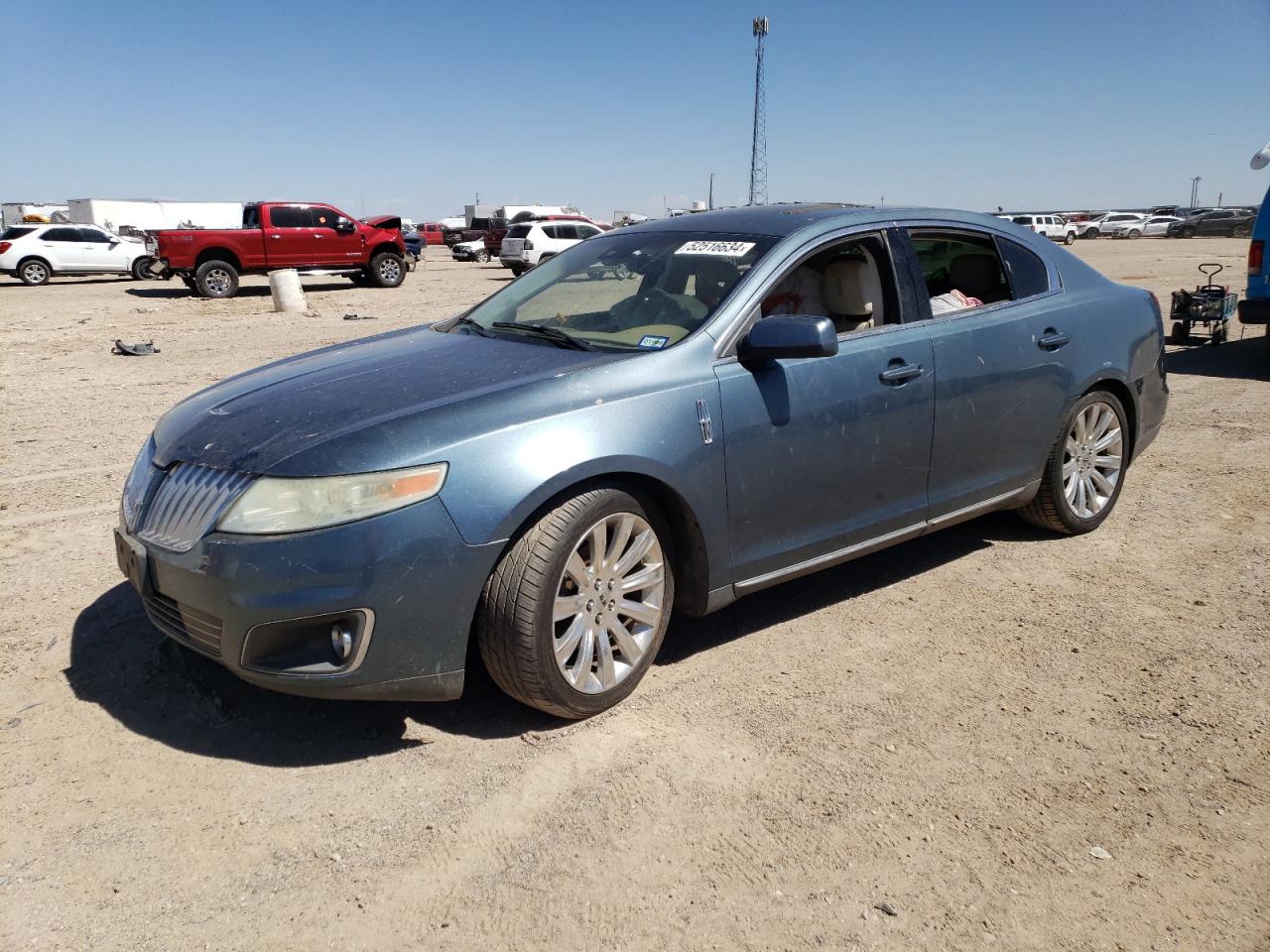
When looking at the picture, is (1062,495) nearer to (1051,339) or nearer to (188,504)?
(1051,339)

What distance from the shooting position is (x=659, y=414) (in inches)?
129

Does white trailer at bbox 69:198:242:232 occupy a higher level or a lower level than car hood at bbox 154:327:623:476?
higher

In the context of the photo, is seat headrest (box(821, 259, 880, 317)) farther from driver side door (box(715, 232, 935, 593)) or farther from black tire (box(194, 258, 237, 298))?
black tire (box(194, 258, 237, 298))

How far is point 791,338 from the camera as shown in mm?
3406

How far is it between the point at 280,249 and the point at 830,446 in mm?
20031

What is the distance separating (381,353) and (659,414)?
1.32 metres

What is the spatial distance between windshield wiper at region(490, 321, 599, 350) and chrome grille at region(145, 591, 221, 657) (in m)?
1.56

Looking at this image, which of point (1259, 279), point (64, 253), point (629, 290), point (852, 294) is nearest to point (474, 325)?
point (629, 290)

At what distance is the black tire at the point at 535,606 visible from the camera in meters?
2.98

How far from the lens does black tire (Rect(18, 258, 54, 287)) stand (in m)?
26.2

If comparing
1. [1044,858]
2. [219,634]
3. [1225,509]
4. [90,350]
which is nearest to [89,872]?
[219,634]

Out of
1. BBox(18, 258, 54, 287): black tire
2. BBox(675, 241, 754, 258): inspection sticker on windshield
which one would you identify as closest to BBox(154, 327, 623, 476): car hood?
BBox(675, 241, 754, 258): inspection sticker on windshield

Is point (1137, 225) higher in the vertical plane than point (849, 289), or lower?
higher

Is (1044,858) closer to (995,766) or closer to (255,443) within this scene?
(995,766)
